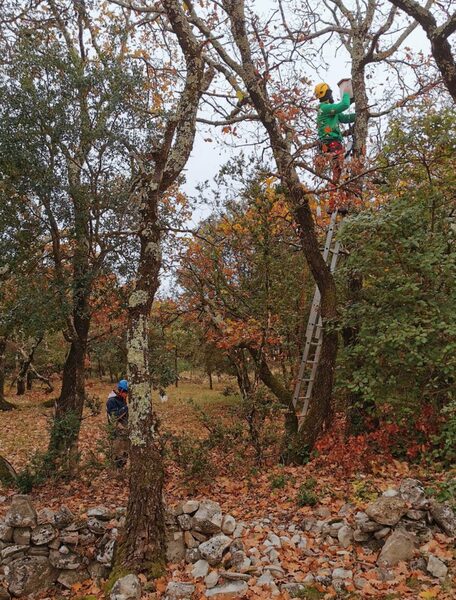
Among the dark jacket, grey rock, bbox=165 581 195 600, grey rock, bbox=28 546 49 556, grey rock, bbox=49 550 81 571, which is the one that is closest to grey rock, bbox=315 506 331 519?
grey rock, bbox=165 581 195 600

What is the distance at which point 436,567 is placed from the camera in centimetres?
430

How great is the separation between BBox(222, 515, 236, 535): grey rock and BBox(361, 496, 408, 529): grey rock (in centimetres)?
159

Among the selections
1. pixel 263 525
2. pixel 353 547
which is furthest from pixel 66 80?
pixel 353 547

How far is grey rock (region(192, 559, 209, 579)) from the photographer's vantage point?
4855 mm

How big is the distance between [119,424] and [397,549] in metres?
5.45

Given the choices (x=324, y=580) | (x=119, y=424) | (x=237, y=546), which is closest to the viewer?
(x=324, y=580)

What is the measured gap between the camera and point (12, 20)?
351 inches

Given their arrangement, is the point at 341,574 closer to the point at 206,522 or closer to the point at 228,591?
the point at 228,591

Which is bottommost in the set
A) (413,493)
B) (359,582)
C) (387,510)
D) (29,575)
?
(29,575)

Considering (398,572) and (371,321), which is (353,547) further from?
(371,321)

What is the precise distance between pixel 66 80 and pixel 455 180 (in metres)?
6.61

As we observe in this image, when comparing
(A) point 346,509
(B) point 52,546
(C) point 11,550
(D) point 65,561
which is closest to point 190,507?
(D) point 65,561

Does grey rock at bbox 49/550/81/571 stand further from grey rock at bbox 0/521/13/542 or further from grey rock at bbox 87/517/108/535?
grey rock at bbox 0/521/13/542

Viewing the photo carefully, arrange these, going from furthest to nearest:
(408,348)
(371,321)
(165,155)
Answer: (371,321), (408,348), (165,155)
